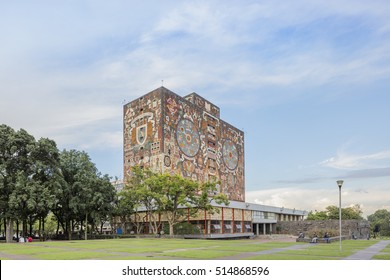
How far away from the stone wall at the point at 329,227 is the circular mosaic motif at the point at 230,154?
16719mm

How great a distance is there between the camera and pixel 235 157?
91.8 metres

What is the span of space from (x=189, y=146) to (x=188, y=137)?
5.55 ft

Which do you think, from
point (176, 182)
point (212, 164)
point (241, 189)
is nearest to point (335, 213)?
point (241, 189)

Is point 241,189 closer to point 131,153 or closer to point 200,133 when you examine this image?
point 200,133

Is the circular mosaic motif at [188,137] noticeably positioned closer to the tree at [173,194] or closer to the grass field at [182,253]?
the tree at [173,194]

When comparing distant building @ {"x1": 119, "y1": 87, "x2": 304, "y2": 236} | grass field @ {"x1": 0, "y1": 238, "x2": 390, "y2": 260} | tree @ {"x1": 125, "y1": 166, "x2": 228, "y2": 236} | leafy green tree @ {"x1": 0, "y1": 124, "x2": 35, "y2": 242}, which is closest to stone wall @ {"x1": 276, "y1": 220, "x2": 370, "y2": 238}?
distant building @ {"x1": 119, "y1": 87, "x2": 304, "y2": 236}

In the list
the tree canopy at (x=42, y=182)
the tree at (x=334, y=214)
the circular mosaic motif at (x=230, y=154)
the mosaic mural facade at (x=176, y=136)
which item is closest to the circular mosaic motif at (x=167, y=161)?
the mosaic mural facade at (x=176, y=136)

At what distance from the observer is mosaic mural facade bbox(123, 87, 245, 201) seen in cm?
6581

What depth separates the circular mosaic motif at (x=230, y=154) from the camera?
284 feet

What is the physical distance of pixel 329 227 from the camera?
70750 mm

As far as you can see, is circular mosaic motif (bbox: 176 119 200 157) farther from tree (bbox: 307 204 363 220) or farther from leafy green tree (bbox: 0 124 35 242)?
tree (bbox: 307 204 363 220)

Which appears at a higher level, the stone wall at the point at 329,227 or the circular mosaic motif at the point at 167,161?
the circular mosaic motif at the point at 167,161

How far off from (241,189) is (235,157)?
26.2ft

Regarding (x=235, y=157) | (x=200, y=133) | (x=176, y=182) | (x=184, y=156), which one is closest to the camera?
(x=176, y=182)
